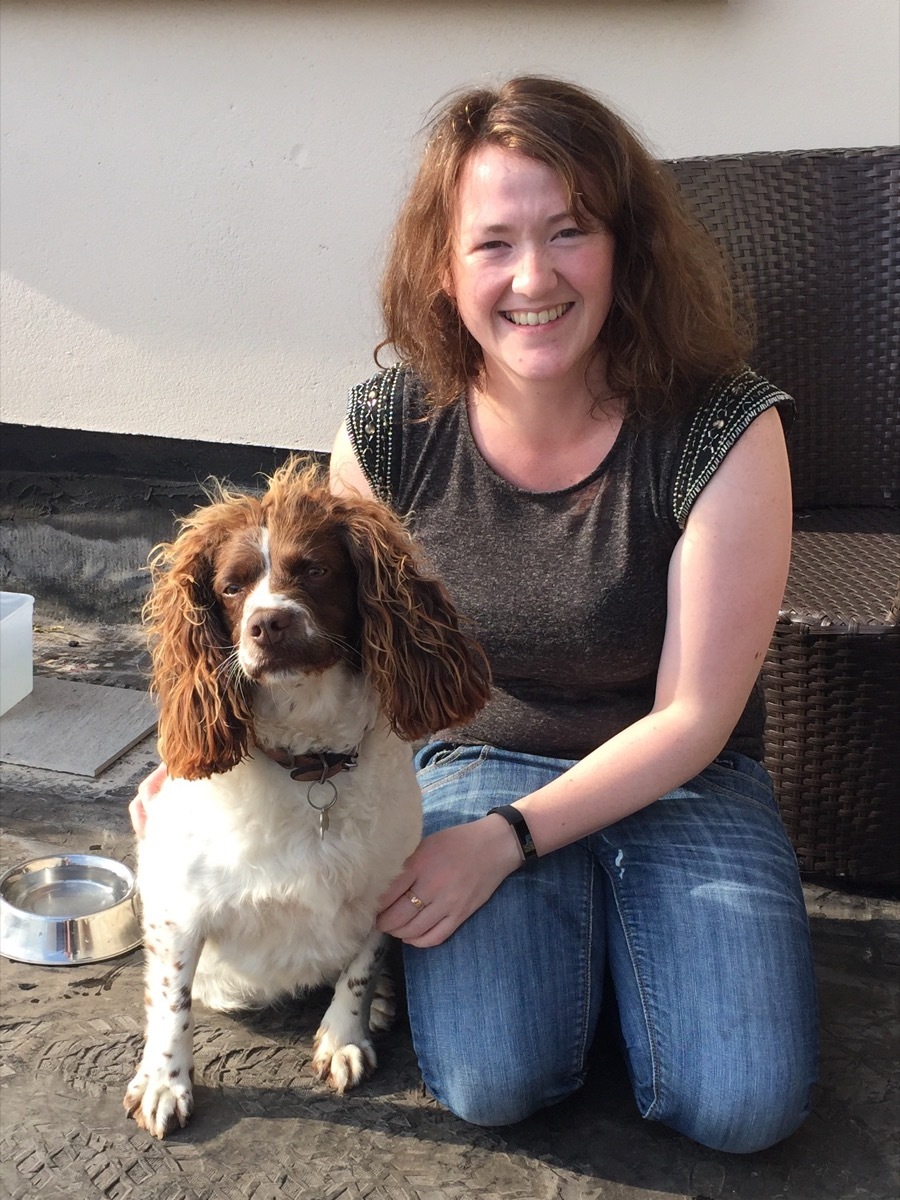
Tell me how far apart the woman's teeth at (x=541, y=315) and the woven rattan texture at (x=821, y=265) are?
1.03 metres

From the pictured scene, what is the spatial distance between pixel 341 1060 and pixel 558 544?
0.91m

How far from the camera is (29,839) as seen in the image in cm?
290

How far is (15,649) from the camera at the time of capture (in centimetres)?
352

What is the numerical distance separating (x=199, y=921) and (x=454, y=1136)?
1.72 ft

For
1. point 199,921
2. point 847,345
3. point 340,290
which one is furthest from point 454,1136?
point 340,290

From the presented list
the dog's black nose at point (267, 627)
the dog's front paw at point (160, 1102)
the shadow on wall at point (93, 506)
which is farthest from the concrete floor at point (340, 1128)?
the shadow on wall at point (93, 506)

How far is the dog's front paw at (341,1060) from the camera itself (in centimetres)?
212

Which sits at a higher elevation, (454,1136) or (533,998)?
(533,998)

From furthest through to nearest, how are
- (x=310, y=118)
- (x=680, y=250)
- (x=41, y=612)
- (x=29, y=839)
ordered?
(x=41, y=612) → (x=310, y=118) → (x=29, y=839) → (x=680, y=250)

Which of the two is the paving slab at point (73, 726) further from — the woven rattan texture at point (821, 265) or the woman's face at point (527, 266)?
the woven rattan texture at point (821, 265)

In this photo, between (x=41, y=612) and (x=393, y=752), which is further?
(x=41, y=612)

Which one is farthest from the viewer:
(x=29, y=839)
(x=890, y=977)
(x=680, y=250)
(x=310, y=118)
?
(x=310, y=118)

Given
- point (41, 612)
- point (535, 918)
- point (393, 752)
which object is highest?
point (393, 752)

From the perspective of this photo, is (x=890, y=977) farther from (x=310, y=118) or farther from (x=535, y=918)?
(x=310, y=118)
